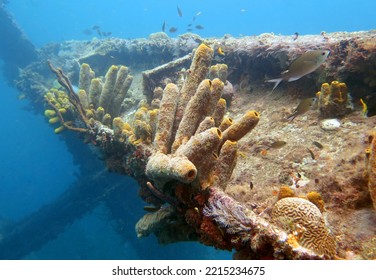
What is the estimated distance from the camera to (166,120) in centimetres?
294

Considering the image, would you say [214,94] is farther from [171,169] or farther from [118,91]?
[118,91]

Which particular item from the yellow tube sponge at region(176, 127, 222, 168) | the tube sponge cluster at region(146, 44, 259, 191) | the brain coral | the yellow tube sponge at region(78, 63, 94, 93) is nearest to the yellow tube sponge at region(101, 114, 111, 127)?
the yellow tube sponge at region(78, 63, 94, 93)

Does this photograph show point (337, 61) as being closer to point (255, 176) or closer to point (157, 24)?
point (255, 176)

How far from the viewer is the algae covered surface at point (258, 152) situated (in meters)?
1.94

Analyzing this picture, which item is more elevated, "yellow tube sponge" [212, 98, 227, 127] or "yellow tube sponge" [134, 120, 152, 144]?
"yellow tube sponge" [212, 98, 227, 127]

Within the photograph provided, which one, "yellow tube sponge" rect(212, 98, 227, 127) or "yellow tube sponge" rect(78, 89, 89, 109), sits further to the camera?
"yellow tube sponge" rect(78, 89, 89, 109)

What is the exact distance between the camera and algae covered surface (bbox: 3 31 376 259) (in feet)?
6.36

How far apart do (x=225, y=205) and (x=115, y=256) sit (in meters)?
13.6

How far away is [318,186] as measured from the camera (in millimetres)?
2584

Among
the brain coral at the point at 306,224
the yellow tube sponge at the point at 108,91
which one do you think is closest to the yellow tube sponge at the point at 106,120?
the yellow tube sponge at the point at 108,91

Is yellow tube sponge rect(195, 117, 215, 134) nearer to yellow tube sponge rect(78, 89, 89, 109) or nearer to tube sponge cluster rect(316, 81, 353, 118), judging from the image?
tube sponge cluster rect(316, 81, 353, 118)

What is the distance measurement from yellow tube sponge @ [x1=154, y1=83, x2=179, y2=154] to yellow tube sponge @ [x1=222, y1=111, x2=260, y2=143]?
2.13 ft

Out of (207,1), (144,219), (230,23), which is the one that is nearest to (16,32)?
(144,219)
